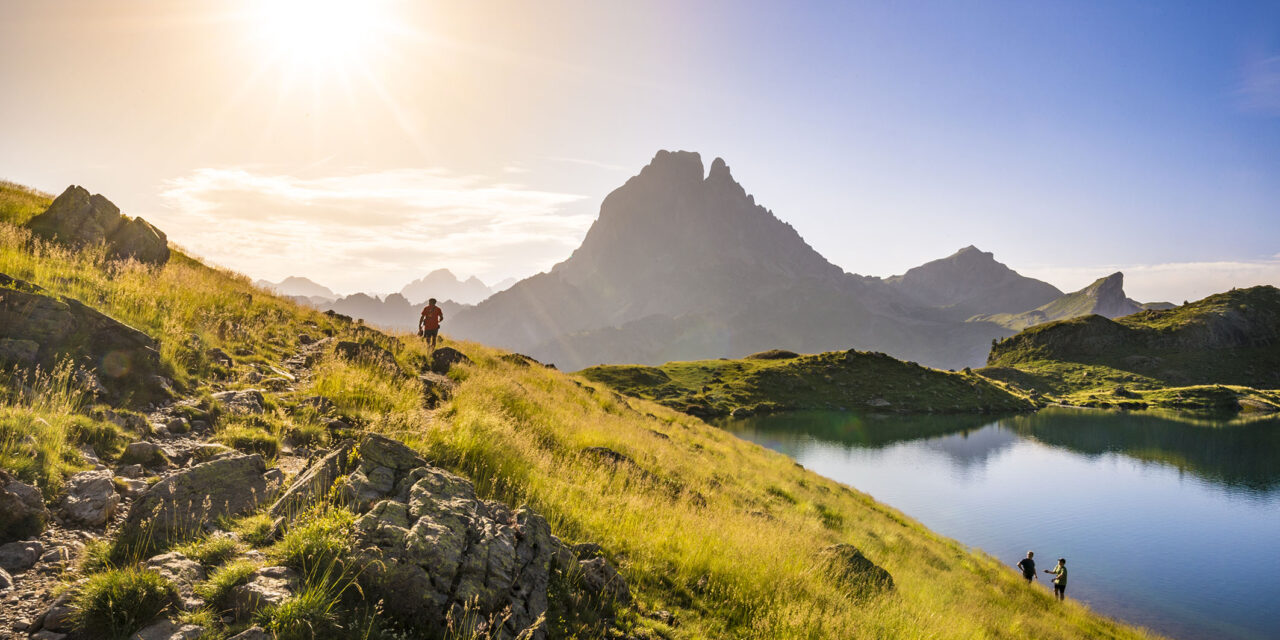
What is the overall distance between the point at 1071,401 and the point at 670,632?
15164cm

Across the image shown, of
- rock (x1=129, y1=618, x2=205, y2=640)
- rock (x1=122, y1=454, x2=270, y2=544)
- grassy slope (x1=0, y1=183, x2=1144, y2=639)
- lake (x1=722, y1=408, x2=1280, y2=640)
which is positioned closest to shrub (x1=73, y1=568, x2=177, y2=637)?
rock (x1=129, y1=618, x2=205, y2=640)

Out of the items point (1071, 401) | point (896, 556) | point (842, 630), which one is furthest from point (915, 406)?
point (842, 630)

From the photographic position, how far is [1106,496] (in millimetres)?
45688

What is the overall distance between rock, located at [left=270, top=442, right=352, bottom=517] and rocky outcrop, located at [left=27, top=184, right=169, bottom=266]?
53.1ft

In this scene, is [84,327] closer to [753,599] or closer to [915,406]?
[753,599]

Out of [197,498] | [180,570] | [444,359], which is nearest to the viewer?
[180,570]

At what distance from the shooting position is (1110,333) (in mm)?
163125

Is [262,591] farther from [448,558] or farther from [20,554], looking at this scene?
[20,554]

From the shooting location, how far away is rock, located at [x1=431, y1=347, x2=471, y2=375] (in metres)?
21.1

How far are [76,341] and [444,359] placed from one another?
1266 centimetres

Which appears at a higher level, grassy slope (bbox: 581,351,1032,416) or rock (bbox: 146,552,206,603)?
rock (bbox: 146,552,206,603)

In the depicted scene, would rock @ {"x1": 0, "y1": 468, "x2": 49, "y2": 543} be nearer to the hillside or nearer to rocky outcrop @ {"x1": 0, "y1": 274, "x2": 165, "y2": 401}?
rocky outcrop @ {"x1": 0, "y1": 274, "x2": 165, "y2": 401}

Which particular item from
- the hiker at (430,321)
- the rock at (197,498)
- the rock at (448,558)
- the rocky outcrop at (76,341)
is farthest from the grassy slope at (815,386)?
the rock at (197,498)

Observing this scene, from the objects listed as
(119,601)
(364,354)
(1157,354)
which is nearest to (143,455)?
(119,601)
